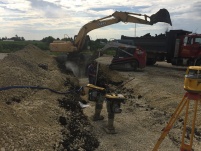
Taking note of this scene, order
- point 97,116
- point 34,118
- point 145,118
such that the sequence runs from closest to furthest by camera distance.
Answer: point 34,118 < point 97,116 < point 145,118

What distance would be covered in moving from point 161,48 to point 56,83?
37.5ft

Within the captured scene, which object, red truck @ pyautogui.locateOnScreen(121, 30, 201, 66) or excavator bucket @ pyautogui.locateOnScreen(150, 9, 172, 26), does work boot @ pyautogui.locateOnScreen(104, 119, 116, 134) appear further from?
excavator bucket @ pyautogui.locateOnScreen(150, 9, 172, 26)

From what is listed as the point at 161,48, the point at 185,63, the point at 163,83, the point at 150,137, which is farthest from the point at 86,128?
the point at 161,48

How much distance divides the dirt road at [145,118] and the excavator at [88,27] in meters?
6.06

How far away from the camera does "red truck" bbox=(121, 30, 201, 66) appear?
18.2 meters

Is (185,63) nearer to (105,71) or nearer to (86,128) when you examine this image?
(105,71)

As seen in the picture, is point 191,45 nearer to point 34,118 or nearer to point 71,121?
point 71,121

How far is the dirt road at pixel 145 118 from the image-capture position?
6918 mm

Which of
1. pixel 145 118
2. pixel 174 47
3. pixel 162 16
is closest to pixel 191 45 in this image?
pixel 174 47

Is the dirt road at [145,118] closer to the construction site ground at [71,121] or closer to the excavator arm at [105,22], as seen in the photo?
the construction site ground at [71,121]

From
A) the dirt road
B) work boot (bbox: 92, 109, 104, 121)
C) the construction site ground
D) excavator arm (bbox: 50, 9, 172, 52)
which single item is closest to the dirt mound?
the construction site ground

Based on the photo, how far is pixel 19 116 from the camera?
6316 mm

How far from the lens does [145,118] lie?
900 centimetres

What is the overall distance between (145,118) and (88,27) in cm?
1209
